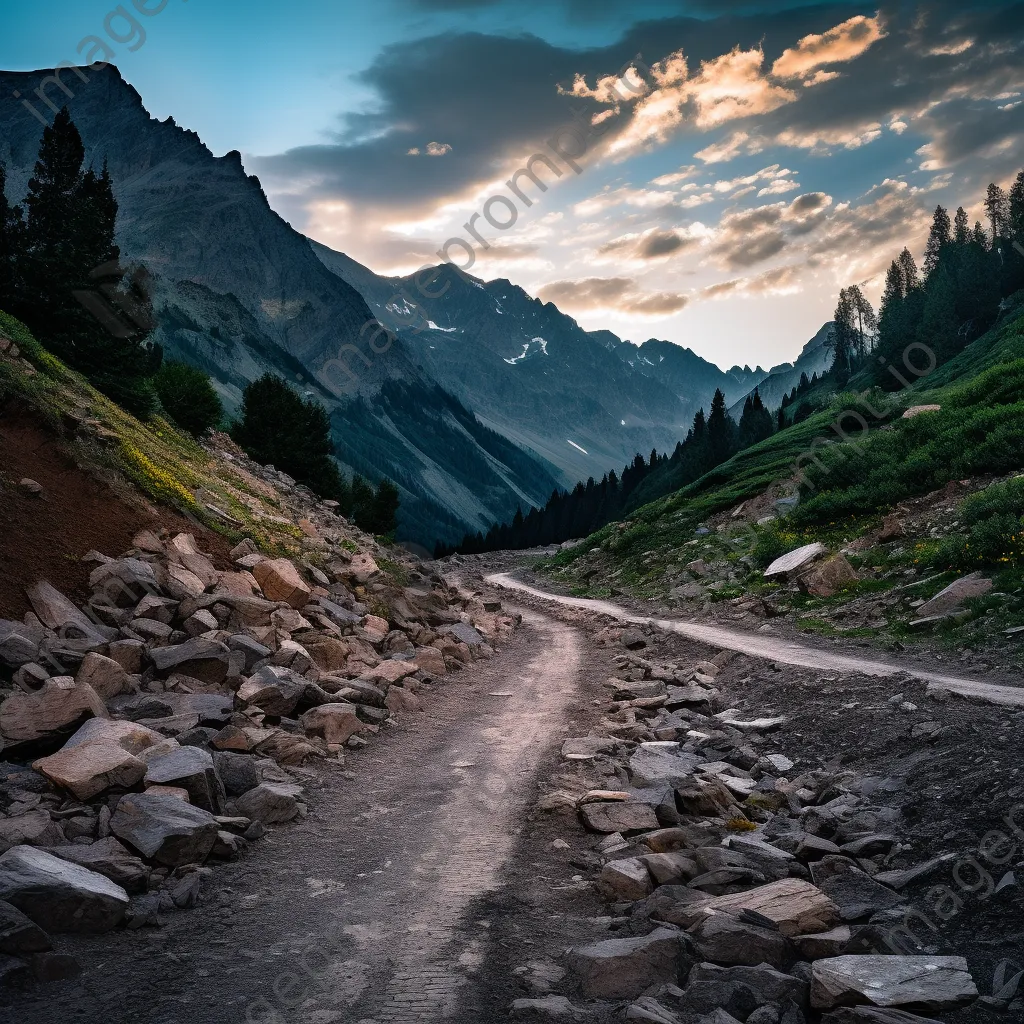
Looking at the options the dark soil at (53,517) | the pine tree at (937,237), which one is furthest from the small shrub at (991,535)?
the pine tree at (937,237)

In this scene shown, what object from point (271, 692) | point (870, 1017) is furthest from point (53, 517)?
point (870, 1017)

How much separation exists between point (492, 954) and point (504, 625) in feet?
86.0

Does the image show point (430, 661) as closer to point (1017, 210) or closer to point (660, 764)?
point (660, 764)

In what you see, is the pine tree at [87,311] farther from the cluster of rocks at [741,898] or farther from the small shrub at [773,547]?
the small shrub at [773,547]

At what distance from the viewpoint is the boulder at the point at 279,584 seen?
63.8 ft

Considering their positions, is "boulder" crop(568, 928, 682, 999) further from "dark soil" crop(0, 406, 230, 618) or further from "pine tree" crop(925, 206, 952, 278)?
"pine tree" crop(925, 206, 952, 278)

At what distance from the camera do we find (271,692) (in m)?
13.0

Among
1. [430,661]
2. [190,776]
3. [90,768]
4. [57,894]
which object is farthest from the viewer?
[430,661]

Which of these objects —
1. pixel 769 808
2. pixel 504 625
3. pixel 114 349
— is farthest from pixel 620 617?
pixel 114 349

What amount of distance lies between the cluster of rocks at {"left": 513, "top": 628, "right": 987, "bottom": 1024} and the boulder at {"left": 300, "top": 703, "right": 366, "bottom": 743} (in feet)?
14.5

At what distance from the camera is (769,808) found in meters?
9.81

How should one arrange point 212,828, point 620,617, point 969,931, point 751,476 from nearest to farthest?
point 969,931, point 212,828, point 620,617, point 751,476

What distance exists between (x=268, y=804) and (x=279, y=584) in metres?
10.9

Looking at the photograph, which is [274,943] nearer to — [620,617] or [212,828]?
[212,828]
